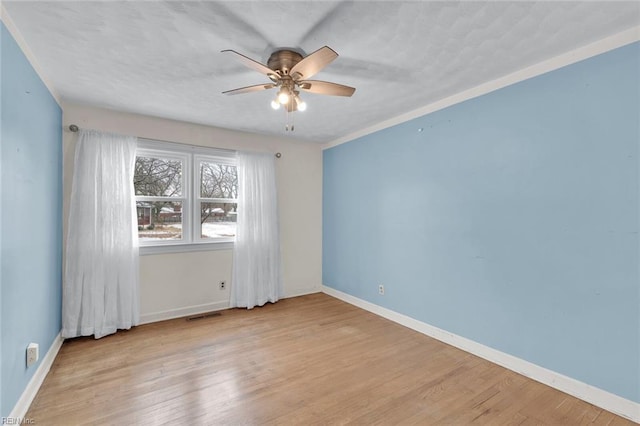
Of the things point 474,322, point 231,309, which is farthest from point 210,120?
point 474,322

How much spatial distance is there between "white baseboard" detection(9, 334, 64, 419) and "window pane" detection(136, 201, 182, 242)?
1.34 meters

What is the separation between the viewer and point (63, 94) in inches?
112

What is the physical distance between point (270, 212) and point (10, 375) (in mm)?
2943

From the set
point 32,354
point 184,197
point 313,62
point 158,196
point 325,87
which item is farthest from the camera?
point 184,197

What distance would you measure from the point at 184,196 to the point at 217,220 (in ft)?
1.83

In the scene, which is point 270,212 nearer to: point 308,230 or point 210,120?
point 308,230

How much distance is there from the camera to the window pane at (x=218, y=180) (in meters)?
3.95

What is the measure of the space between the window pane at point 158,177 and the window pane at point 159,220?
145mm

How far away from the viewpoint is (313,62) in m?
1.84

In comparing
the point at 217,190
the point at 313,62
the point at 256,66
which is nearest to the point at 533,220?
the point at 313,62

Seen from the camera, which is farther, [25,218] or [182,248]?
[182,248]

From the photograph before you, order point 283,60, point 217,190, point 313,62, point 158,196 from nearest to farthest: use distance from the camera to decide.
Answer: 1. point 313,62
2. point 283,60
3. point 158,196
4. point 217,190

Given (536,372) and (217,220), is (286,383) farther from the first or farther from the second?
(217,220)

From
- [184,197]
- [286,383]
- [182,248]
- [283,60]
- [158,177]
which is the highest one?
[283,60]
